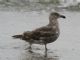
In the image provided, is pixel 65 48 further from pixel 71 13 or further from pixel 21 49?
pixel 71 13

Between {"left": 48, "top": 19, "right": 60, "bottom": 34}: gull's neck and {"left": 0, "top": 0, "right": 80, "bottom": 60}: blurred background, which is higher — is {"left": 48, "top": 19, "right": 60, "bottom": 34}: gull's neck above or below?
above

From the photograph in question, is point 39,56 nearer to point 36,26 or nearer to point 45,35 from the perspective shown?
point 45,35

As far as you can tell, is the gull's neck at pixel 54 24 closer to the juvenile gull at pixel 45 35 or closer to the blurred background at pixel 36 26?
the juvenile gull at pixel 45 35

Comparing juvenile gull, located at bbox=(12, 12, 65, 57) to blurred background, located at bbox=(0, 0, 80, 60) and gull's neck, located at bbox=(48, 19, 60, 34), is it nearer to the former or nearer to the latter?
gull's neck, located at bbox=(48, 19, 60, 34)

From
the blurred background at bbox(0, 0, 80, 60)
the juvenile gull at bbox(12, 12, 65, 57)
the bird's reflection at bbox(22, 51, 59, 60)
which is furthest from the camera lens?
the blurred background at bbox(0, 0, 80, 60)

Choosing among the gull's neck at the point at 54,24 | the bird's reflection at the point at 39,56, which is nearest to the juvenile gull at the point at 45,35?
the gull's neck at the point at 54,24

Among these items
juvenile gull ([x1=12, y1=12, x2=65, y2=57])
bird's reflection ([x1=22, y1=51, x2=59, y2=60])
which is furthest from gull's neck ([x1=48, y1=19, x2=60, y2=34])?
bird's reflection ([x1=22, y1=51, x2=59, y2=60])

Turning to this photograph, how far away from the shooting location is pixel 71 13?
1725 cm

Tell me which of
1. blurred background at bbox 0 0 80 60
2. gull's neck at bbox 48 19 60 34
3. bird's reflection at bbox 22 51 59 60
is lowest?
blurred background at bbox 0 0 80 60

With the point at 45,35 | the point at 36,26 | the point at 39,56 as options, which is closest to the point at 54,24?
the point at 45,35

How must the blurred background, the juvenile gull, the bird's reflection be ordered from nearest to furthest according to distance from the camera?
the bird's reflection → the juvenile gull → the blurred background

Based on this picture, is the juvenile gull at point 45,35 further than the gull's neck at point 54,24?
No

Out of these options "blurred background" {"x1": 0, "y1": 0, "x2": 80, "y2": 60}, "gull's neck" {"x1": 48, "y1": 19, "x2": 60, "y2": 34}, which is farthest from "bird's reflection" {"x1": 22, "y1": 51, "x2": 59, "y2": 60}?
"gull's neck" {"x1": 48, "y1": 19, "x2": 60, "y2": 34}

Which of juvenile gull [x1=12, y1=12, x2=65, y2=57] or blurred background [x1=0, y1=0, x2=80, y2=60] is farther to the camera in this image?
blurred background [x1=0, y1=0, x2=80, y2=60]
